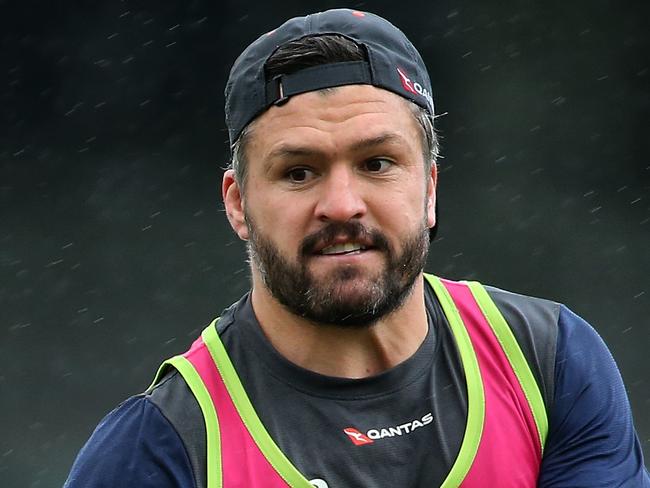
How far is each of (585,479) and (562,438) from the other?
8cm

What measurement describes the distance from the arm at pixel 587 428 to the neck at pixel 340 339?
0.86ft

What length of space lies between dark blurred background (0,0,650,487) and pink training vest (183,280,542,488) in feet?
10.4

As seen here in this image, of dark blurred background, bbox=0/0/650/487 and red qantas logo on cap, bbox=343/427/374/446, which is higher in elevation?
red qantas logo on cap, bbox=343/427/374/446

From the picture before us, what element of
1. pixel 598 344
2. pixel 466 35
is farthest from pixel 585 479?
pixel 466 35

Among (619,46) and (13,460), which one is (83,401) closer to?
(13,460)

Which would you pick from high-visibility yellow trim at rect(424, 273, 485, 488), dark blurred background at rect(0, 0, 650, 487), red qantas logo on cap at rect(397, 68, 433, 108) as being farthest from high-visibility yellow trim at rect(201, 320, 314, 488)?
dark blurred background at rect(0, 0, 650, 487)

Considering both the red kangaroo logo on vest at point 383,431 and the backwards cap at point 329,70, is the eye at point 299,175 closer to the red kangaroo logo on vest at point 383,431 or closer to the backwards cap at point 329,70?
the backwards cap at point 329,70

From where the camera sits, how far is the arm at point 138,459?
237cm

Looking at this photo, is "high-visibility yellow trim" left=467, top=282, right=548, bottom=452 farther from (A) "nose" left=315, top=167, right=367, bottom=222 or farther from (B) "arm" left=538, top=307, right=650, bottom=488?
(A) "nose" left=315, top=167, right=367, bottom=222

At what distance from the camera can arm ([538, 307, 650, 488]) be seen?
251cm

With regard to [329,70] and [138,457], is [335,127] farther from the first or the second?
[138,457]

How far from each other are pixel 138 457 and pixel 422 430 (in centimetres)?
47

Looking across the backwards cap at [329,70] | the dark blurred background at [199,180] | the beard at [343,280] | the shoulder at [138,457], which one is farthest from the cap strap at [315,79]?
the dark blurred background at [199,180]

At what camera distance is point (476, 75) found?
578 centimetres
